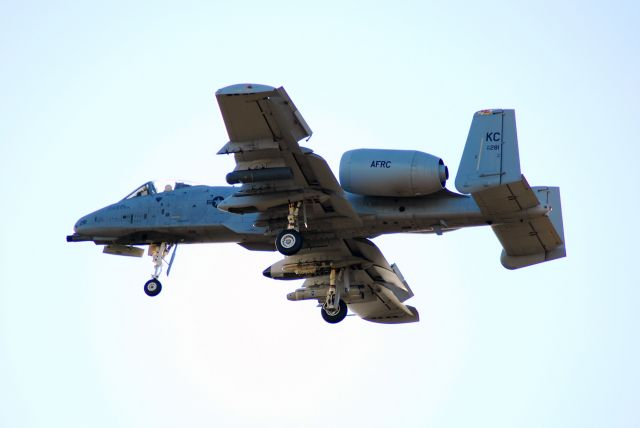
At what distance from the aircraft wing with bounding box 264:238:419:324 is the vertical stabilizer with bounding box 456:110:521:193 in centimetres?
588

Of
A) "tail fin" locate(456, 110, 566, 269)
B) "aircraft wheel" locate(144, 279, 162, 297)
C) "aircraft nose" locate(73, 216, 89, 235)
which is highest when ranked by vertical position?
"aircraft nose" locate(73, 216, 89, 235)

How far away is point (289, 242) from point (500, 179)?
6.33 metres

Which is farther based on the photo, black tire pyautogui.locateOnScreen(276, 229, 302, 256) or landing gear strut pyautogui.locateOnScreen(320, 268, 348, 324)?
landing gear strut pyautogui.locateOnScreen(320, 268, 348, 324)

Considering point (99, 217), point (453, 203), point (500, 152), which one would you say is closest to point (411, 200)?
point (453, 203)

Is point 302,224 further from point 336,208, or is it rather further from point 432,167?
point 432,167

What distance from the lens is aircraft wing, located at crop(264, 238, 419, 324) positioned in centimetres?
3859

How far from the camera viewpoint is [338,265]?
128 feet

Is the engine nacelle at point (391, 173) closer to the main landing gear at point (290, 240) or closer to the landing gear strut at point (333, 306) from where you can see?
the main landing gear at point (290, 240)

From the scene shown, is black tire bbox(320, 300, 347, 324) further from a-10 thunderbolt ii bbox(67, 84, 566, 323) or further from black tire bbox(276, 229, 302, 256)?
black tire bbox(276, 229, 302, 256)

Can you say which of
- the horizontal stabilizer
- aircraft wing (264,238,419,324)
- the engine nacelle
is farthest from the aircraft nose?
the horizontal stabilizer

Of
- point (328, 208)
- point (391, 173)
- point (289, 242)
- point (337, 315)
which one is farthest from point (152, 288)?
point (391, 173)

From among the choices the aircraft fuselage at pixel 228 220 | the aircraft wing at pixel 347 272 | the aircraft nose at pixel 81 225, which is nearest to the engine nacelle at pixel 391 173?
the aircraft fuselage at pixel 228 220

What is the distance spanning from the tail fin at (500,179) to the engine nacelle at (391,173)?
3.58ft

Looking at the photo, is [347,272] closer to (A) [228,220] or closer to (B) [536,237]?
(A) [228,220]
